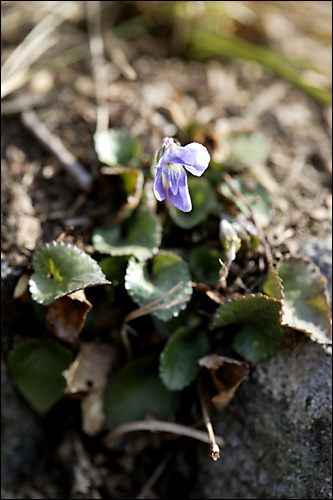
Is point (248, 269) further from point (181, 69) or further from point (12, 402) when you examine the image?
point (181, 69)

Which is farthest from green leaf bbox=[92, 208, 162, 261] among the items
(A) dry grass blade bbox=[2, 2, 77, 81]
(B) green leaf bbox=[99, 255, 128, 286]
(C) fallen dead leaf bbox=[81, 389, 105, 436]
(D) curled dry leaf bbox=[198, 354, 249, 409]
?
(A) dry grass blade bbox=[2, 2, 77, 81]

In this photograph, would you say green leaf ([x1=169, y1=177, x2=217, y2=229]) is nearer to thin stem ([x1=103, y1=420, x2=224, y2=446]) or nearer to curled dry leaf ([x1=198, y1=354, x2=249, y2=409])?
curled dry leaf ([x1=198, y1=354, x2=249, y2=409])

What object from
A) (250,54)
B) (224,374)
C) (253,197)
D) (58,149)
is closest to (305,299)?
(224,374)

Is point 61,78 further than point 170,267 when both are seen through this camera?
Yes

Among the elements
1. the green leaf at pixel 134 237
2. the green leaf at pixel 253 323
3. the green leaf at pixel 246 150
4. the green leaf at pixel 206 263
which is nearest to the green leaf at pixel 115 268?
the green leaf at pixel 134 237

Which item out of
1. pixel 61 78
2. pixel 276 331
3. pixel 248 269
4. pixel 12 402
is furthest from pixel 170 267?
pixel 61 78

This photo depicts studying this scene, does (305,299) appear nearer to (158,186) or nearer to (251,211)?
(251,211)
